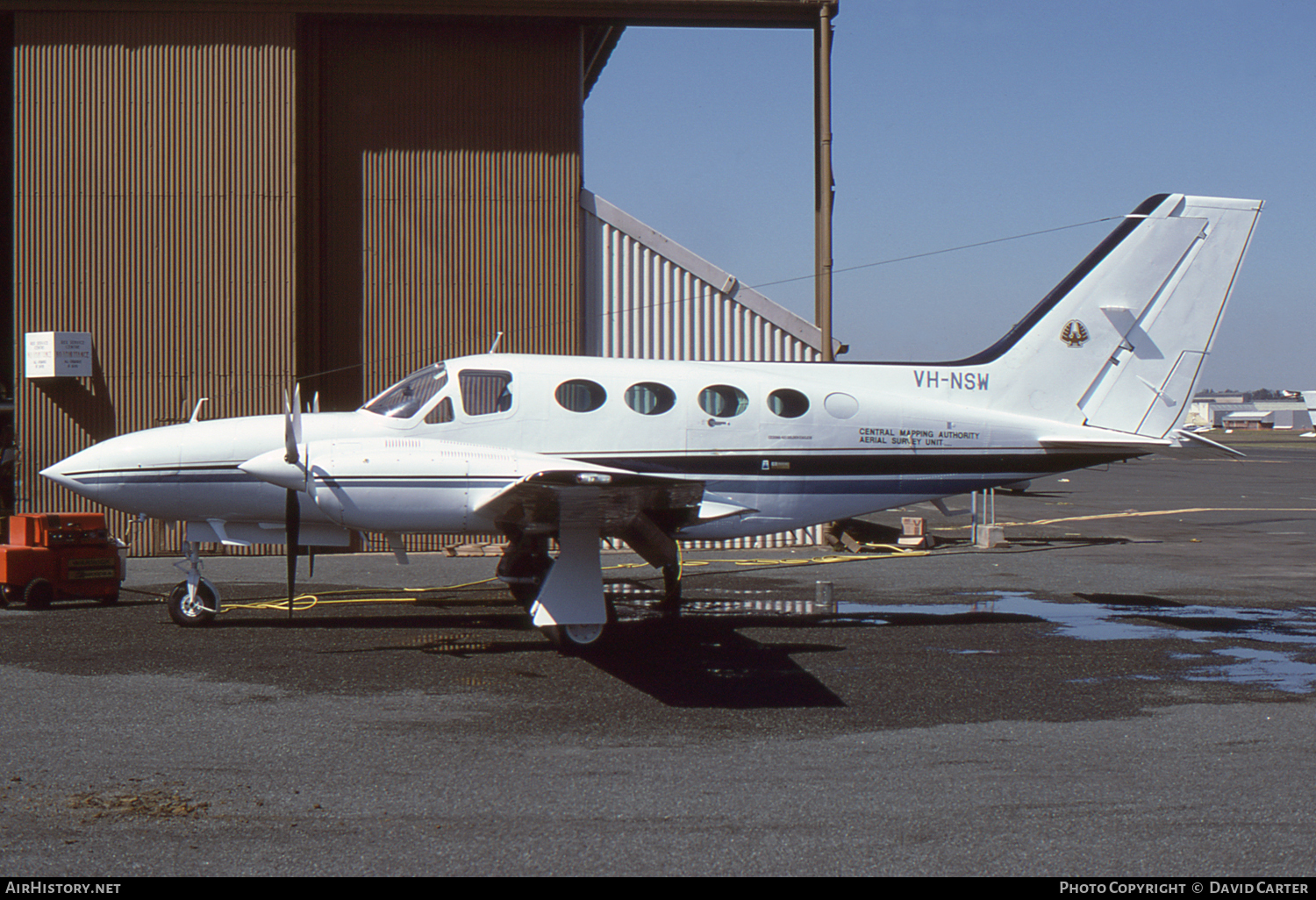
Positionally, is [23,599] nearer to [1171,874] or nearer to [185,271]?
[185,271]

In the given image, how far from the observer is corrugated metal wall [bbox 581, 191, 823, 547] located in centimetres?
2027

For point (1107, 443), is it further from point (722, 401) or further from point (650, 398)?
point (650, 398)

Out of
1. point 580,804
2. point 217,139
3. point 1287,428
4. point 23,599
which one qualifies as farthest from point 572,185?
point 1287,428

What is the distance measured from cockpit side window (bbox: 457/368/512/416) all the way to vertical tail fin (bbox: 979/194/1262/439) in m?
→ 5.75

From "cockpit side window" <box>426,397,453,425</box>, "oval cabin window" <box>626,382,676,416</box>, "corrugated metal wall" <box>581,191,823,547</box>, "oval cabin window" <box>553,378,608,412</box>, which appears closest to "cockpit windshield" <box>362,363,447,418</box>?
"cockpit side window" <box>426,397,453,425</box>

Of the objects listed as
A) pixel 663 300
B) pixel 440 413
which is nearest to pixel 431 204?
pixel 663 300

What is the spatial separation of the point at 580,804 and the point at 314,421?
6.60 metres

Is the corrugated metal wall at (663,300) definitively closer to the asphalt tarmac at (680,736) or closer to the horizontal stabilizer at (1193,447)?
the asphalt tarmac at (680,736)

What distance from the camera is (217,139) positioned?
19.4 metres

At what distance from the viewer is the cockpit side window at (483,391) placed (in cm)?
1140

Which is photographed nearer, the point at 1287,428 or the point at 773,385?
the point at 773,385

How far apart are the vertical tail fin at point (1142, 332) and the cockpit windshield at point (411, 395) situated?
6.44 metres

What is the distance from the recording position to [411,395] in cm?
1145

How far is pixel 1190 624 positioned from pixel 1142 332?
361 centimetres
